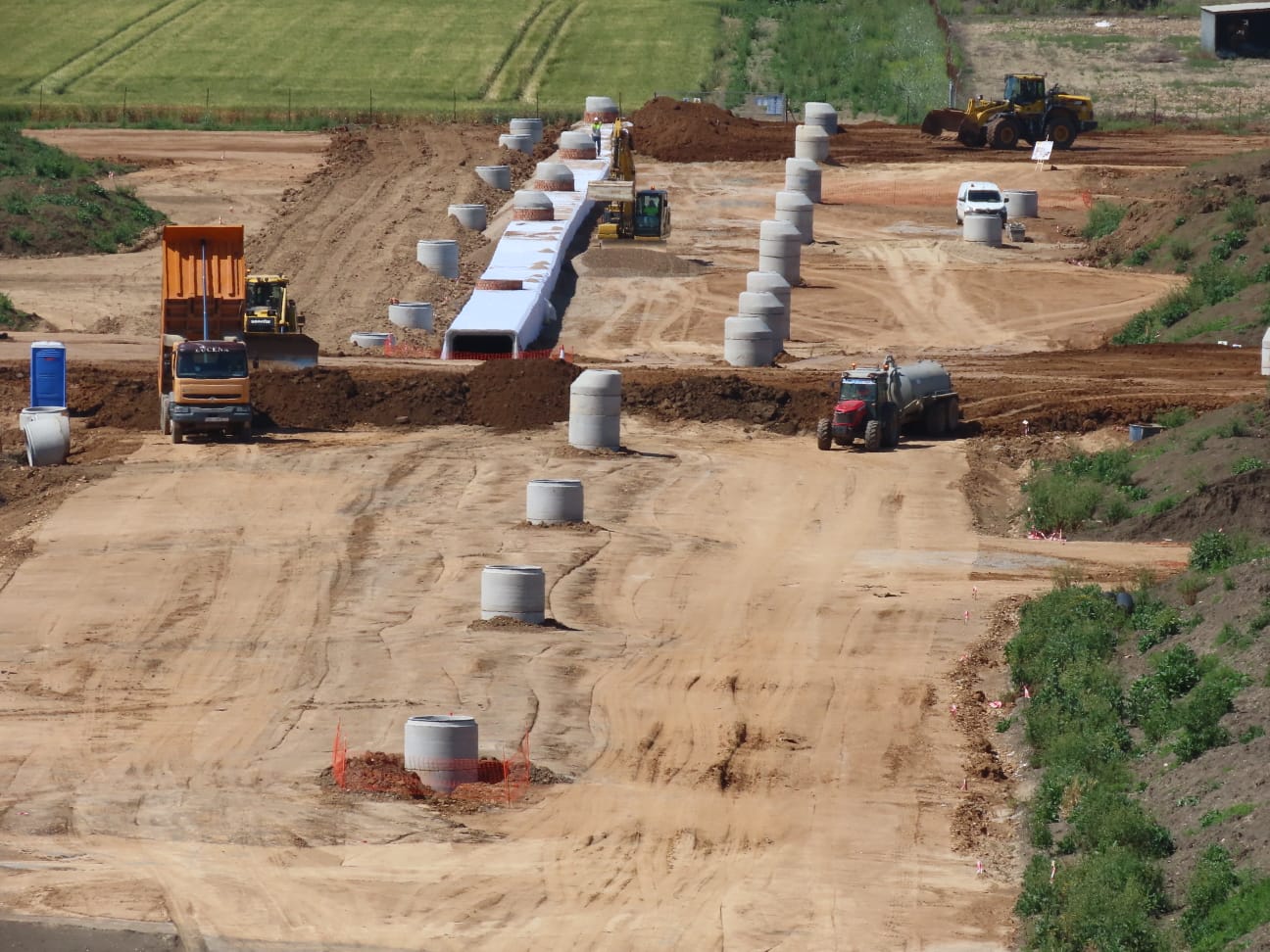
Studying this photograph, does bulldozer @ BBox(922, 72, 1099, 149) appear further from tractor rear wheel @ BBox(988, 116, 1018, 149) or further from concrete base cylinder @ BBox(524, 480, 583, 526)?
concrete base cylinder @ BBox(524, 480, 583, 526)

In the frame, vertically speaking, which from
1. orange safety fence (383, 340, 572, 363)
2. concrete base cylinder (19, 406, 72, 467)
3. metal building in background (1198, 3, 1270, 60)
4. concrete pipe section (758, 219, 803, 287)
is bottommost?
concrete base cylinder (19, 406, 72, 467)

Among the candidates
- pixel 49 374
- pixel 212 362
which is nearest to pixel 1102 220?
pixel 212 362

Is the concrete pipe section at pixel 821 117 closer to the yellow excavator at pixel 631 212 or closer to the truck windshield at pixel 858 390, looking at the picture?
the yellow excavator at pixel 631 212

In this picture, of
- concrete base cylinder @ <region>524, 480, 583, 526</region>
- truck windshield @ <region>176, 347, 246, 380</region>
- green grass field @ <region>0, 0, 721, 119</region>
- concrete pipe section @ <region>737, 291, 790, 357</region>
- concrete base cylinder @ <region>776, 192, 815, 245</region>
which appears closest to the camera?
concrete base cylinder @ <region>524, 480, 583, 526</region>

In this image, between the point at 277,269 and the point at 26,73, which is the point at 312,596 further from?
the point at 26,73

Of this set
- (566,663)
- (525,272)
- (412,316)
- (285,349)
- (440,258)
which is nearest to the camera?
(566,663)

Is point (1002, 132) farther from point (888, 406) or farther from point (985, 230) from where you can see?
point (888, 406)

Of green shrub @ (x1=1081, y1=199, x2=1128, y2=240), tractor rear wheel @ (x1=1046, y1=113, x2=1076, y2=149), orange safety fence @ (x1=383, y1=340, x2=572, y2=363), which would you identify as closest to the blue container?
orange safety fence @ (x1=383, y1=340, x2=572, y2=363)

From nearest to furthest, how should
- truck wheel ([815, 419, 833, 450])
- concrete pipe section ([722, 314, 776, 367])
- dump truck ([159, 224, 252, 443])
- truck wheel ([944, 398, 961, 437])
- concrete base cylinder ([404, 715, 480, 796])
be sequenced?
concrete base cylinder ([404, 715, 480, 796]), dump truck ([159, 224, 252, 443]), truck wheel ([815, 419, 833, 450]), truck wheel ([944, 398, 961, 437]), concrete pipe section ([722, 314, 776, 367])
